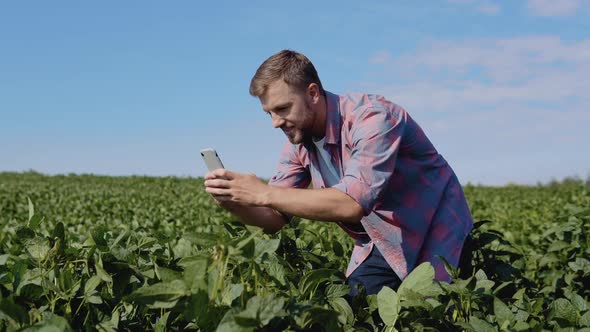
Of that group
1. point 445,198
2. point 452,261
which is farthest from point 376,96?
point 452,261

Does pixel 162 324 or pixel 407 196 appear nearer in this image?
pixel 162 324

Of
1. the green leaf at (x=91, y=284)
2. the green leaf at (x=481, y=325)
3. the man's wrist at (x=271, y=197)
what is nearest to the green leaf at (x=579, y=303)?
the green leaf at (x=481, y=325)

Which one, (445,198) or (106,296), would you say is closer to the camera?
(106,296)

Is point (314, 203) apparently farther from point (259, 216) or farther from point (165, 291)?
point (165, 291)

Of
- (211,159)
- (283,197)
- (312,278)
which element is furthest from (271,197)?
(312,278)

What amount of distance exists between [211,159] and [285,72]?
638mm

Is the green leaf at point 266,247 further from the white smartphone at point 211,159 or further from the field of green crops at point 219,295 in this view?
the white smartphone at point 211,159

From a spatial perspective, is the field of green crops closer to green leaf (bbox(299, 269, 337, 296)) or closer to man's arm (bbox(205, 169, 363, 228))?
green leaf (bbox(299, 269, 337, 296))

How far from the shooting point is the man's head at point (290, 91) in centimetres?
353

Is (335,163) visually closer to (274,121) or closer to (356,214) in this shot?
(274,121)

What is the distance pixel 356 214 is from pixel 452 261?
886 mm

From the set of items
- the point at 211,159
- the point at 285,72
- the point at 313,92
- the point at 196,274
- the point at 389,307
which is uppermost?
the point at 285,72

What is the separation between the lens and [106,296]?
8.44 ft

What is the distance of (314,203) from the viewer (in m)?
3.11
